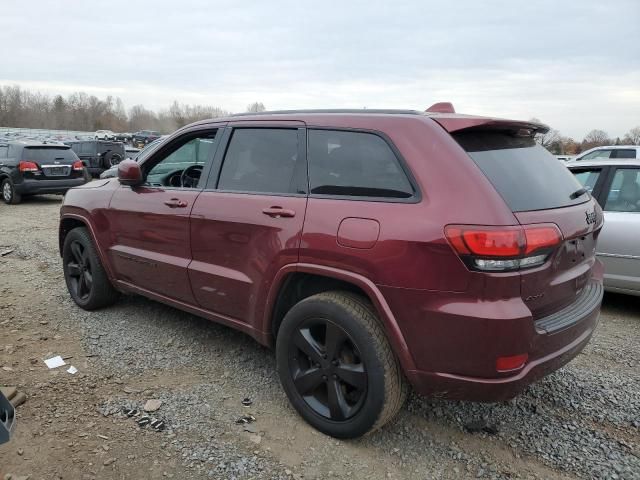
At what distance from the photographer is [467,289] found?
222cm

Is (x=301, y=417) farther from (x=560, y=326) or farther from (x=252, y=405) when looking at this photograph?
(x=560, y=326)

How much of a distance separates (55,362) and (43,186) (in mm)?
10176

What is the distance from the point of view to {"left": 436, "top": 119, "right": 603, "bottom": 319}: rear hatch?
2.33m

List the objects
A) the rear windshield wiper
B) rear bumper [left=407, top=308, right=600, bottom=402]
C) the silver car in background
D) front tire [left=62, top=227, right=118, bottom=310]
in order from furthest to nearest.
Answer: the silver car in background < front tire [left=62, top=227, right=118, bottom=310] < the rear windshield wiper < rear bumper [left=407, top=308, right=600, bottom=402]

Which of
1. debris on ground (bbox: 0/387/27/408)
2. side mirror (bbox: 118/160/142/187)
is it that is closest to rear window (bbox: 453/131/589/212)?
side mirror (bbox: 118/160/142/187)

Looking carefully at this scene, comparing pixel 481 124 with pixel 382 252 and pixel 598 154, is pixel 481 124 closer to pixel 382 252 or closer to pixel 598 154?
pixel 382 252

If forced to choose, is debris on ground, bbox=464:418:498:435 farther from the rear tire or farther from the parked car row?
the rear tire

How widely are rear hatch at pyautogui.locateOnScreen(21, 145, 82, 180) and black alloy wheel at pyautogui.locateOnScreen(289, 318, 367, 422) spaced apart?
1174cm

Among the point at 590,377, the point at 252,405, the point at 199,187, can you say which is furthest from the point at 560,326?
the point at 199,187

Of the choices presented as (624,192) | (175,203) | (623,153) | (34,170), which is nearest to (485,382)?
(175,203)

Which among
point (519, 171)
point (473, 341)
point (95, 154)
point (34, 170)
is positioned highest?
point (519, 171)

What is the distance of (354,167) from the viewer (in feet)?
8.87

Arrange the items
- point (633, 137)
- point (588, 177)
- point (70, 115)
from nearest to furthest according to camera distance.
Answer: point (588, 177) < point (633, 137) < point (70, 115)

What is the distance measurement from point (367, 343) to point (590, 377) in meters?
2.00
